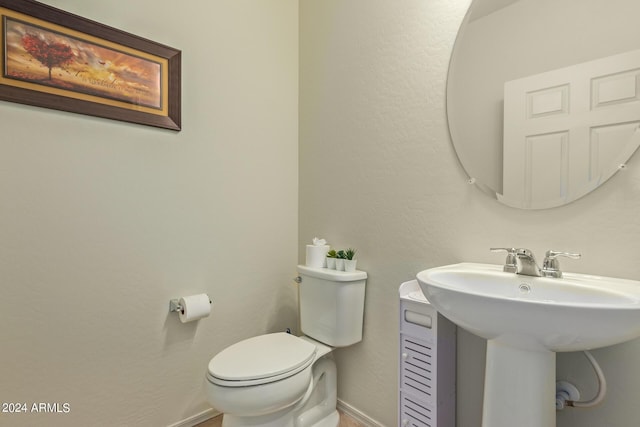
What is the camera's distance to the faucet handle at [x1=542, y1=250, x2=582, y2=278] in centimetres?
92

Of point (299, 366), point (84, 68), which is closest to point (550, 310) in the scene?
point (299, 366)

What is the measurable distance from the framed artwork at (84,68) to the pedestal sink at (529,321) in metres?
1.45

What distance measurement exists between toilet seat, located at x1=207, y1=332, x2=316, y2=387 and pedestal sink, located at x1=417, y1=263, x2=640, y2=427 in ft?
2.31

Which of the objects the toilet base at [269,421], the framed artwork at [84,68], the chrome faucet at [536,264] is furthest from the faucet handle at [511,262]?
the framed artwork at [84,68]

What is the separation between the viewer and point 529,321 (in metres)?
0.68

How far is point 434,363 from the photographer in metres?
1.09

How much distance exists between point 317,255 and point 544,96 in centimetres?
118

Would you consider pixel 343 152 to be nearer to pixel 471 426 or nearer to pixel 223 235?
pixel 223 235

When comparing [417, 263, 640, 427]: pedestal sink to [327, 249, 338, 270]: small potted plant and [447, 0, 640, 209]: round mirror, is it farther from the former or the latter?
[327, 249, 338, 270]: small potted plant

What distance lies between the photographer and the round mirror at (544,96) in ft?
3.00

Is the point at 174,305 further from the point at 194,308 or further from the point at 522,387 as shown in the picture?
the point at 522,387

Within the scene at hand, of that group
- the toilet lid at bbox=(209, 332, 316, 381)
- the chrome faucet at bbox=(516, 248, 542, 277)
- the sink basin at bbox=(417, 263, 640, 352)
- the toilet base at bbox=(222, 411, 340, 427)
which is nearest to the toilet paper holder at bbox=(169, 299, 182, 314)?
the toilet lid at bbox=(209, 332, 316, 381)

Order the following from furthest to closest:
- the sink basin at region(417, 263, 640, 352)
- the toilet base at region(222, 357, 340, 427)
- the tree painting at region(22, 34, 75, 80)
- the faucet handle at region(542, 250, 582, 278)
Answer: the toilet base at region(222, 357, 340, 427)
the tree painting at region(22, 34, 75, 80)
the faucet handle at region(542, 250, 582, 278)
the sink basin at region(417, 263, 640, 352)

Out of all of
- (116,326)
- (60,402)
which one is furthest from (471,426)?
(60,402)
